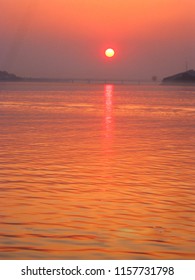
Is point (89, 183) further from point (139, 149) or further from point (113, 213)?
point (139, 149)

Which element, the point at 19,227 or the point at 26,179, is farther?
the point at 26,179

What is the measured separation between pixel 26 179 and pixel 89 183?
173 centimetres

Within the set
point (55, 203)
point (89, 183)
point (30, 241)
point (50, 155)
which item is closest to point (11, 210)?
point (55, 203)

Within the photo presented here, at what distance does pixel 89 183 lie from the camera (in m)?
19.8

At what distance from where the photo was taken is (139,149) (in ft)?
97.2

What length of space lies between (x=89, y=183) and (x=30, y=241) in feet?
20.5

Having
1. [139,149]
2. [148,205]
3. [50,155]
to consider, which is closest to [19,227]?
[148,205]

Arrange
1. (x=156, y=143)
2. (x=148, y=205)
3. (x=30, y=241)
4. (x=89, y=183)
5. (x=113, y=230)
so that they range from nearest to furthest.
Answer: (x=30, y=241) → (x=113, y=230) → (x=148, y=205) → (x=89, y=183) → (x=156, y=143)
